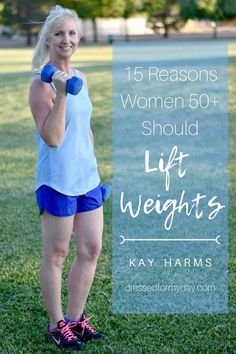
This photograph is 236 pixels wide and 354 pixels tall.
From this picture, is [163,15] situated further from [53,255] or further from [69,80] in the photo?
[69,80]

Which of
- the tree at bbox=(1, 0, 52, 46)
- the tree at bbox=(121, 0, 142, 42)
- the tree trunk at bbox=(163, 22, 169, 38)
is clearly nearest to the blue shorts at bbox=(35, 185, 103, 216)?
the tree trunk at bbox=(163, 22, 169, 38)

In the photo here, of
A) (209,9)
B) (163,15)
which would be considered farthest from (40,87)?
(163,15)

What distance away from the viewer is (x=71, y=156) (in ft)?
12.2

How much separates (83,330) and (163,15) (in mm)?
65027

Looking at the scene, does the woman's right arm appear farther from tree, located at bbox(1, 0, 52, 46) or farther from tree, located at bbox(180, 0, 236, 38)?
tree, located at bbox(180, 0, 236, 38)

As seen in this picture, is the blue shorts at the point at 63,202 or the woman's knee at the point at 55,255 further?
the woman's knee at the point at 55,255

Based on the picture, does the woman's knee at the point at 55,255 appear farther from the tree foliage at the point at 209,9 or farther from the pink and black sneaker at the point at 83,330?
the tree foliage at the point at 209,9

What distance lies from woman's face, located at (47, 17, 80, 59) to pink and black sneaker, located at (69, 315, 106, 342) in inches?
49.4

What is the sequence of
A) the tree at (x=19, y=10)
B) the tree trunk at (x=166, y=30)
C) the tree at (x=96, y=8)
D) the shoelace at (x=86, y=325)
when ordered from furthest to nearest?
the tree at (x=96, y=8) < the tree at (x=19, y=10) < the tree trunk at (x=166, y=30) < the shoelace at (x=86, y=325)

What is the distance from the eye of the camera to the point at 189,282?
16.6 feet

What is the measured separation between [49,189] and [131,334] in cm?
92

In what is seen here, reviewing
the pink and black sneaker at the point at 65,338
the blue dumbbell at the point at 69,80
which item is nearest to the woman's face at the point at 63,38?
the blue dumbbell at the point at 69,80

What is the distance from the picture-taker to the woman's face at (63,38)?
3660 mm

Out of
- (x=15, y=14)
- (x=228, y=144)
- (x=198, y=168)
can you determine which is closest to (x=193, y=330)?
(x=198, y=168)
